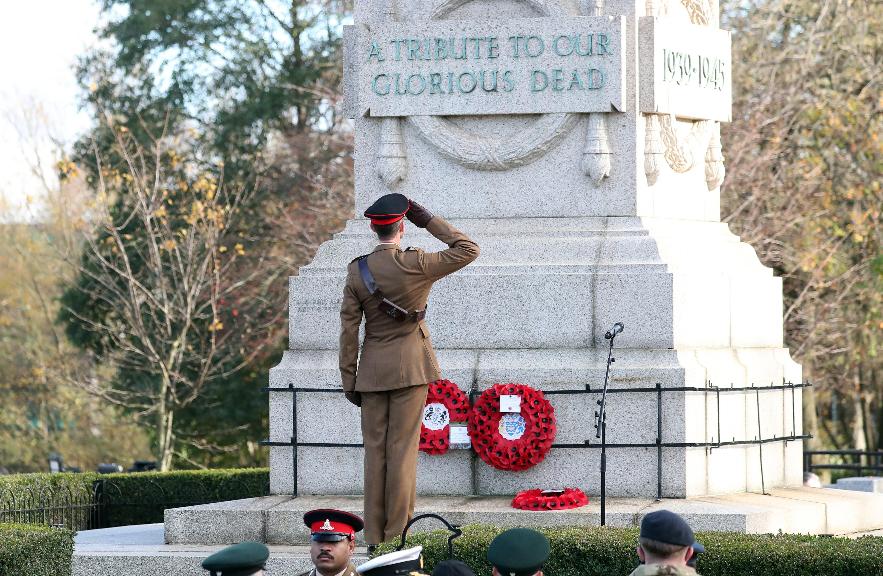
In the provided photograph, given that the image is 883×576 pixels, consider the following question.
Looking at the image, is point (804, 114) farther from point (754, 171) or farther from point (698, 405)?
point (698, 405)

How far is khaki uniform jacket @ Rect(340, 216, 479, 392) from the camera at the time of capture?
10289mm

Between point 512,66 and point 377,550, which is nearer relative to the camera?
point 377,550

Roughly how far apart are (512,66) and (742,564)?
15.3 feet

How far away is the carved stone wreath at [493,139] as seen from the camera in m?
12.6

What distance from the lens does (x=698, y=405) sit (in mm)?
11953

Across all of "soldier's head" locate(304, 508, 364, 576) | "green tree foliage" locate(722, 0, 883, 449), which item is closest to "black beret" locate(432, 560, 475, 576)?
"soldier's head" locate(304, 508, 364, 576)

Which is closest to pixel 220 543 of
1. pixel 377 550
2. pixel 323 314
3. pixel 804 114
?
pixel 323 314

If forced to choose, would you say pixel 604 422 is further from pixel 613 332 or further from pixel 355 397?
pixel 355 397

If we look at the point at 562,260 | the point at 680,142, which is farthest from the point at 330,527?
the point at 680,142

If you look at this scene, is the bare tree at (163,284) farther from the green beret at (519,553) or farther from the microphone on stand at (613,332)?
the green beret at (519,553)

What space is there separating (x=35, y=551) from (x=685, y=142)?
18.6 ft

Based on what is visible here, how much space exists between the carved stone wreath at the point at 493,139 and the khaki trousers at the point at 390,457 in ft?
8.73

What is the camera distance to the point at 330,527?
7.88 metres

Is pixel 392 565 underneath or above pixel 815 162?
underneath
